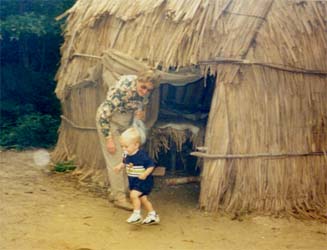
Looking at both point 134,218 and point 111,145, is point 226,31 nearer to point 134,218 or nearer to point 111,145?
point 111,145

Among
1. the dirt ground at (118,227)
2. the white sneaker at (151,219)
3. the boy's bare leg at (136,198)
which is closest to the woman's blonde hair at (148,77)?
the boy's bare leg at (136,198)

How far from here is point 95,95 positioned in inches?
308

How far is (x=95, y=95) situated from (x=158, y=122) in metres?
1.10

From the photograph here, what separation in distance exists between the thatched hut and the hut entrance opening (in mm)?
456

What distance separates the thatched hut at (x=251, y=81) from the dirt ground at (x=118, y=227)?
0.40m

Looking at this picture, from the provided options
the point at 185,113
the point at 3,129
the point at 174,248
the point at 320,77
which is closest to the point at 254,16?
the point at 320,77

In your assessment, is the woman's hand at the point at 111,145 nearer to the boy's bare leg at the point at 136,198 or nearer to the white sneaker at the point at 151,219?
the boy's bare leg at the point at 136,198

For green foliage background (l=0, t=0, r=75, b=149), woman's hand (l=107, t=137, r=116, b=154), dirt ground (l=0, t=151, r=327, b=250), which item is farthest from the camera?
green foliage background (l=0, t=0, r=75, b=149)

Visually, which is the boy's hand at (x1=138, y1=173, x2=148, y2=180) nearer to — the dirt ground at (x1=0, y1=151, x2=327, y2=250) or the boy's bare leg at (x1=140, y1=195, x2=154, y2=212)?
the boy's bare leg at (x1=140, y1=195, x2=154, y2=212)

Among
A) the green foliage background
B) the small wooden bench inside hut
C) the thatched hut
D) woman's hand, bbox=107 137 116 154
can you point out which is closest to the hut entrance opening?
the small wooden bench inside hut

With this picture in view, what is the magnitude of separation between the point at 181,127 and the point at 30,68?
6128 mm

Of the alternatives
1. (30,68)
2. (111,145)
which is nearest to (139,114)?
(111,145)

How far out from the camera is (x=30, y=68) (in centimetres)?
1216

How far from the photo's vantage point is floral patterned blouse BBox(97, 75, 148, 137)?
19.8 ft
